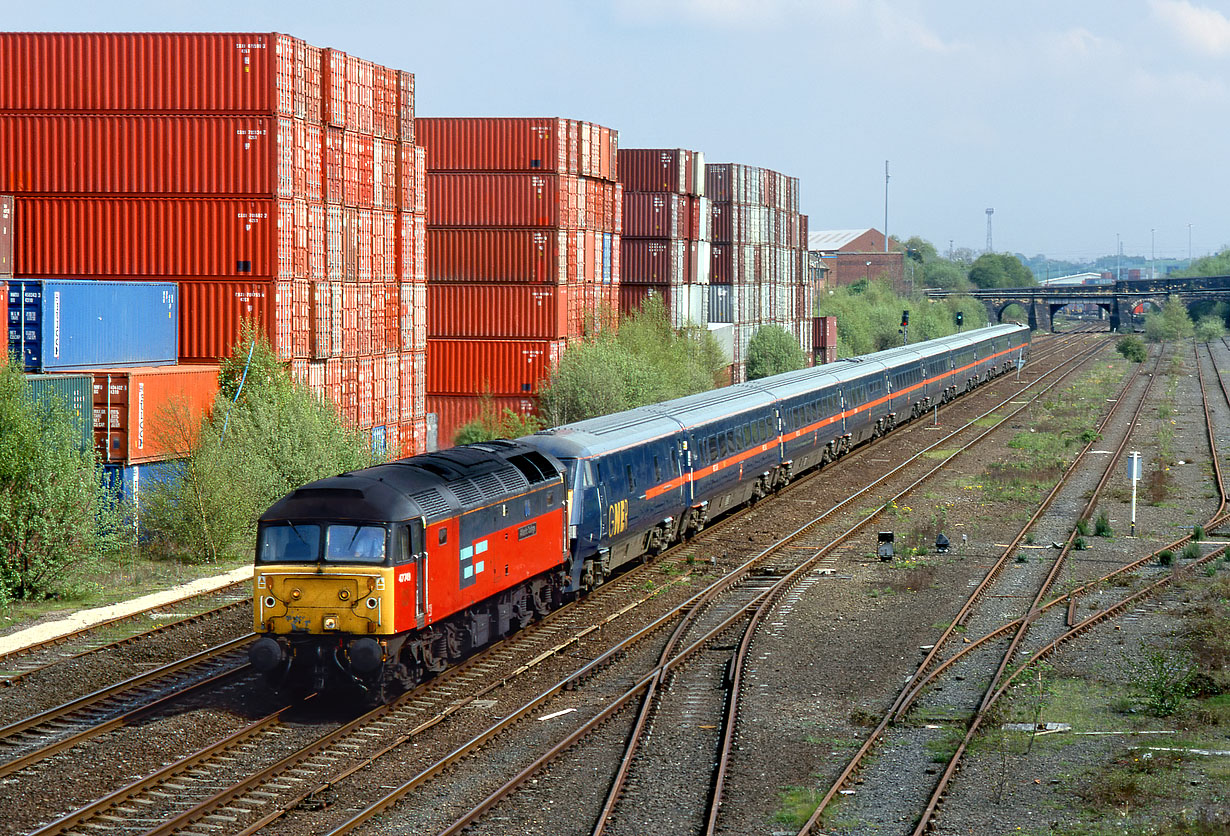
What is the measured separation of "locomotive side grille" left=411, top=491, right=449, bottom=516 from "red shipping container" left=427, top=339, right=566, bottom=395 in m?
36.6

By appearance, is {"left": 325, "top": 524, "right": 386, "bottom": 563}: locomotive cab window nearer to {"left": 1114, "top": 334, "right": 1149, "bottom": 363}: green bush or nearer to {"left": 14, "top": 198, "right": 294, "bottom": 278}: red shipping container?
{"left": 14, "top": 198, "right": 294, "bottom": 278}: red shipping container

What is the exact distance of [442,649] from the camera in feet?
70.3

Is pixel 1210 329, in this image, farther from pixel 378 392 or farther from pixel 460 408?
pixel 378 392

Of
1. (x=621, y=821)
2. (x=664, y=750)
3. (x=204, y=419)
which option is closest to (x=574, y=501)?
(x=664, y=750)

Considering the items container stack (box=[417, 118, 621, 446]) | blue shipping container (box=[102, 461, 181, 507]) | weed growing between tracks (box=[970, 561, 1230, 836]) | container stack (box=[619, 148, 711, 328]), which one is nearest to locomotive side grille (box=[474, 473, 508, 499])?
weed growing between tracks (box=[970, 561, 1230, 836])

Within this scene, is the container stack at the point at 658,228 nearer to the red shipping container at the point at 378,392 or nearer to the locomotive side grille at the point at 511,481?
the red shipping container at the point at 378,392

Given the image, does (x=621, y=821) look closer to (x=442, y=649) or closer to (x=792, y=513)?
(x=442, y=649)

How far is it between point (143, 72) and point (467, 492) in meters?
24.7

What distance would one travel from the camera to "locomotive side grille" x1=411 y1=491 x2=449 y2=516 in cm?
1972

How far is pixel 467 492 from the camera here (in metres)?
21.4

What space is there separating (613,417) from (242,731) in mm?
15514

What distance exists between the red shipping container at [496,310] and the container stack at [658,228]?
16.2 meters

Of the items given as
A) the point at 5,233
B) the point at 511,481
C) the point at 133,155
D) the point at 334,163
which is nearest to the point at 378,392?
the point at 334,163

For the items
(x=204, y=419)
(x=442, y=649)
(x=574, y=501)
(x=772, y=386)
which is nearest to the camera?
(x=442, y=649)
